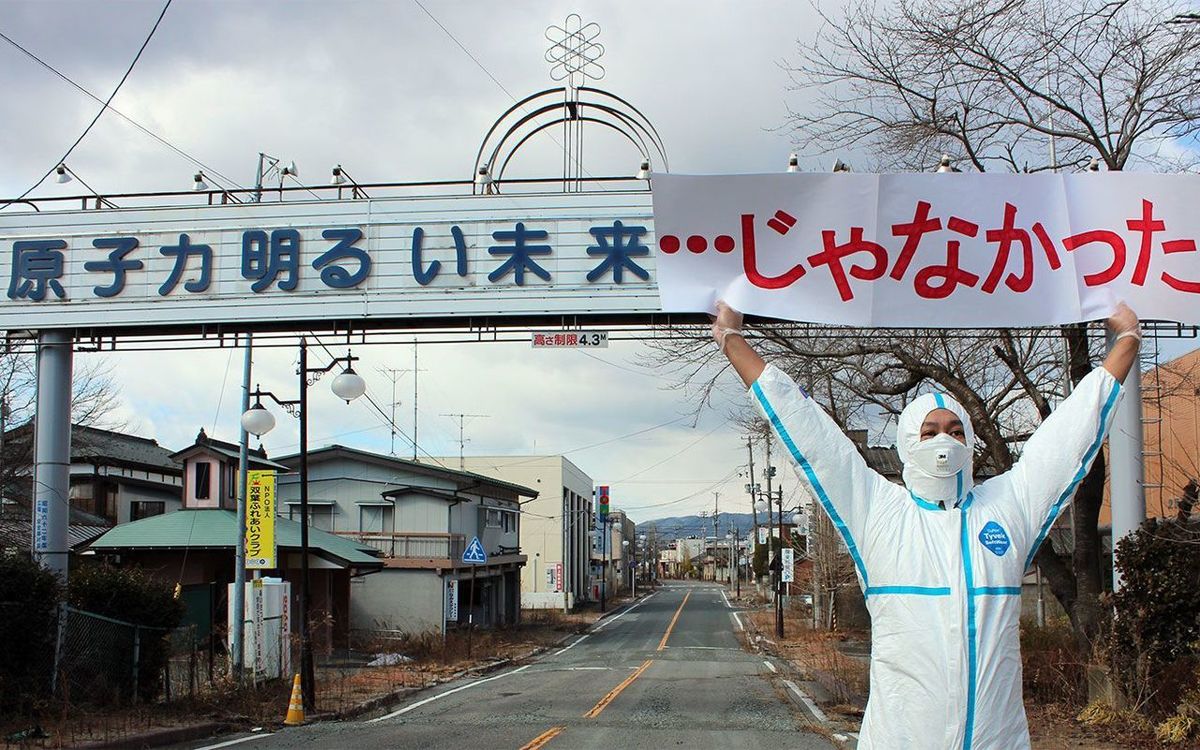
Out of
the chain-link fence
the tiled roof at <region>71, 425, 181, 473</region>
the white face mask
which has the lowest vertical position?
the chain-link fence

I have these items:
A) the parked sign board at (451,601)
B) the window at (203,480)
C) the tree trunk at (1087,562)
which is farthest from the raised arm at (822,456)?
the parked sign board at (451,601)

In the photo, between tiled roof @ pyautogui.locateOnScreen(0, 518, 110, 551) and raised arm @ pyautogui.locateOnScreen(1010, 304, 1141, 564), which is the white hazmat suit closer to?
raised arm @ pyautogui.locateOnScreen(1010, 304, 1141, 564)

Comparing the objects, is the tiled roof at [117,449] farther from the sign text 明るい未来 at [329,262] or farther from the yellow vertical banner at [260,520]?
the sign text 明るい未来 at [329,262]

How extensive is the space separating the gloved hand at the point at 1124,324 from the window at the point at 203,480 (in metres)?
27.4

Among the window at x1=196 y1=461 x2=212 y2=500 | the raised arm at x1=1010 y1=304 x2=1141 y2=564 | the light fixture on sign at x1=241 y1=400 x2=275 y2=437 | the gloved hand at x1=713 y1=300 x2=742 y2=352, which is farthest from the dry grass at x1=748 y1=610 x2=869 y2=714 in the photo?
the window at x1=196 y1=461 x2=212 y2=500

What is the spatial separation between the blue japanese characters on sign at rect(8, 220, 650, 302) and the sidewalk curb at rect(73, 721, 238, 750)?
5.72m

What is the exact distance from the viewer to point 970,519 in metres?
3.22

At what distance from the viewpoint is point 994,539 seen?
3158mm

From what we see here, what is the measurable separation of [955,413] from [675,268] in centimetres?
143

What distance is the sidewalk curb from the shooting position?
1188cm

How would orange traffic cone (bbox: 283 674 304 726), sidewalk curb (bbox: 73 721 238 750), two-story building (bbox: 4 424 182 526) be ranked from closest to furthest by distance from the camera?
sidewalk curb (bbox: 73 721 238 750) → orange traffic cone (bbox: 283 674 304 726) → two-story building (bbox: 4 424 182 526)

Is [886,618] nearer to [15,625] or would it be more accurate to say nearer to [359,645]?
[15,625]

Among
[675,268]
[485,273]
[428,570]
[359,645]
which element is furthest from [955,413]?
[428,570]

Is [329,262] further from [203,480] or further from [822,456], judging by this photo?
[203,480]
